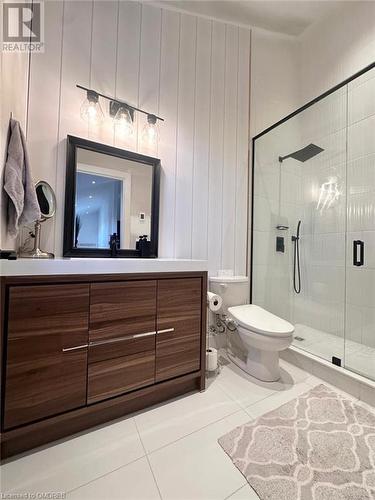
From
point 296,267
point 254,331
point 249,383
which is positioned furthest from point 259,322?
point 296,267

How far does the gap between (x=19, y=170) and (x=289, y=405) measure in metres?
1.98

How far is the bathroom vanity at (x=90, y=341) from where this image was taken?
945 mm

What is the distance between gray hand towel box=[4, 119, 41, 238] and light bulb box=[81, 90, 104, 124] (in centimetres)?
60

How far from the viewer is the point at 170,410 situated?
1.29 meters

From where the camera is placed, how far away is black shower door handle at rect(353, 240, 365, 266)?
1.87 metres

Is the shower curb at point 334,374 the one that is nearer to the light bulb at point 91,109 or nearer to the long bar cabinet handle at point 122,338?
the long bar cabinet handle at point 122,338

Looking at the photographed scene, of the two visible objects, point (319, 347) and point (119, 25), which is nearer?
point (119, 25)

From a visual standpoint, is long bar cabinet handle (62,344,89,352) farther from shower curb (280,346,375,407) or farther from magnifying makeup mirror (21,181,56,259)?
shower curb (280,346,375,407)

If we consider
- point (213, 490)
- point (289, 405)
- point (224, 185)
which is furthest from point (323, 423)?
point (224, 185)

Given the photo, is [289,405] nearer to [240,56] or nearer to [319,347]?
[319,347]

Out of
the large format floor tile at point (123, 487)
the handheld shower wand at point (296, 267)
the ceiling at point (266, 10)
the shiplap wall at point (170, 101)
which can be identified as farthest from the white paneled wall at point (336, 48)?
the large format floor tile at point (123, 487)

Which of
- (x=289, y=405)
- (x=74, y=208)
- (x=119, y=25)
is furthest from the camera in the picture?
(x=119, y=25)

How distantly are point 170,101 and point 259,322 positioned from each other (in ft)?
6.39

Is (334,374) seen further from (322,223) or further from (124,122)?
(124,122)
